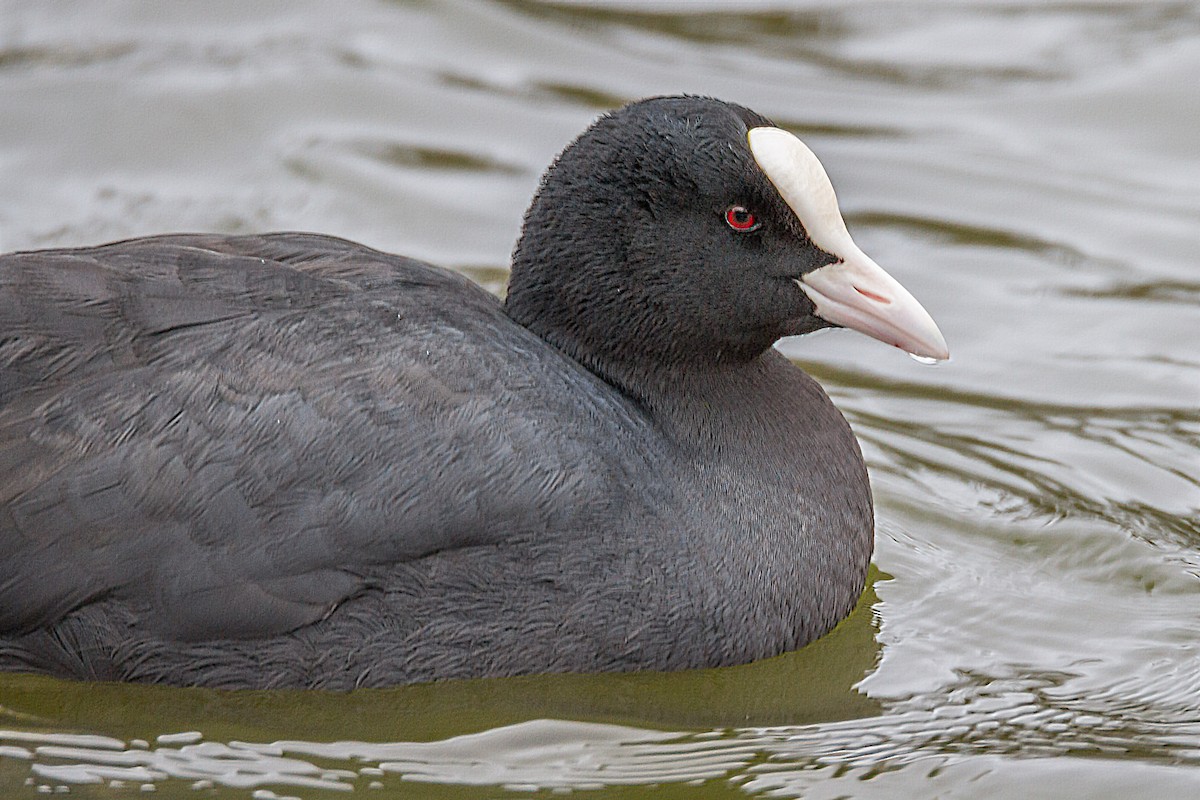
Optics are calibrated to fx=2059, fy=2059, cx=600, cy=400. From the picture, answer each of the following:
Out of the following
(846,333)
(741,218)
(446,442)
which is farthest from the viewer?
(846,333)

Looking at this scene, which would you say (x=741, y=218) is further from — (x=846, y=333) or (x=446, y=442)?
(x=846, y=333)

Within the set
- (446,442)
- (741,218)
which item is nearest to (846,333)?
(741,218)

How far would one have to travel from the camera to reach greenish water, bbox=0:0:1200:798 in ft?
17.1

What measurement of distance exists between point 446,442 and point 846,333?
129 inches

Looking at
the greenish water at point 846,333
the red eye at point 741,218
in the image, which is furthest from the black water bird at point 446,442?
the greenish water at point 846,333

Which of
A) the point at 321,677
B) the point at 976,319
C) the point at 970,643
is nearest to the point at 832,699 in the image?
the point at 970,643

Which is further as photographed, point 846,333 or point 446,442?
point 846,333

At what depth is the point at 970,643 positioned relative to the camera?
5.87 metres

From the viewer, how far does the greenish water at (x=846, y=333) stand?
520 centimetres

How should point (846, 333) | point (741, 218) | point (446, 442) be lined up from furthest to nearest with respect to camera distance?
1. point (846, 333)
2. point (741, 218)
3. point (446, 442)

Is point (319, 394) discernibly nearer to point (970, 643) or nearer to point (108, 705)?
point (108, 705)

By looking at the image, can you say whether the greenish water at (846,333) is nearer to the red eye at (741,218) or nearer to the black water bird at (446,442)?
the black water bird at (446,442)

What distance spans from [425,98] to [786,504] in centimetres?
458

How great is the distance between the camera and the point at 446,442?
5.14m
